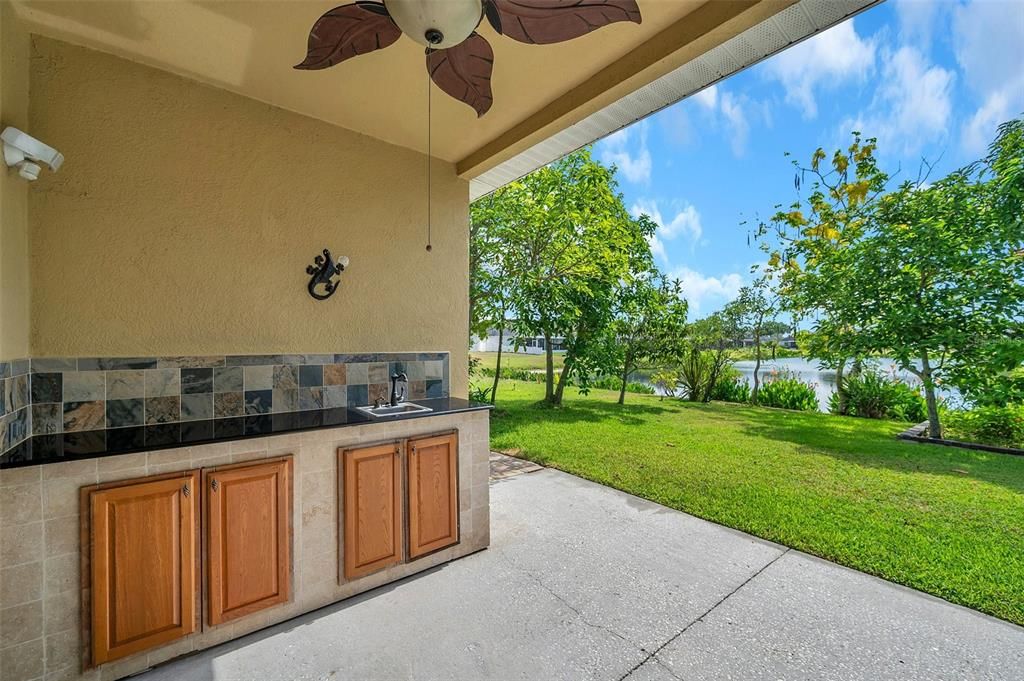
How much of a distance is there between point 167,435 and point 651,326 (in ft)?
24.5

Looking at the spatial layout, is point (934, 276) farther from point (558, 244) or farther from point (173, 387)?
point (173, 387)

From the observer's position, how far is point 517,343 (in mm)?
7090

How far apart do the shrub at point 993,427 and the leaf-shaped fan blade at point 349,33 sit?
24.3 ft

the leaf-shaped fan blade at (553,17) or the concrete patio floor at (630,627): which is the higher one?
the leaf-shaped fan blade at (553,17)

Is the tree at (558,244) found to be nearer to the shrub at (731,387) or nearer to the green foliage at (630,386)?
the green foliage at (630,386)

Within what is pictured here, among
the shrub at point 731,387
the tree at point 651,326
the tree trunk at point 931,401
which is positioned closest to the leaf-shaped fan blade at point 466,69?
the tree at point 651,326

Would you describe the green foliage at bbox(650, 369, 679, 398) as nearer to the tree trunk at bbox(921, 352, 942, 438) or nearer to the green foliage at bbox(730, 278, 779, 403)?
the green foliage at bbox(730, 278, 779, 403)

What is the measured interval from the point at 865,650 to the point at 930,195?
20.2 ft

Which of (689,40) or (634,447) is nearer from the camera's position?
(689,40)

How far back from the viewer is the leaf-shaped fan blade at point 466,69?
1.70 m

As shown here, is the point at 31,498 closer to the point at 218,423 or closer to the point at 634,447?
the point at 218,423

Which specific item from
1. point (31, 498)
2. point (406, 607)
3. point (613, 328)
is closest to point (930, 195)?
point (613, 328)

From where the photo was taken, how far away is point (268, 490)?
1.78m

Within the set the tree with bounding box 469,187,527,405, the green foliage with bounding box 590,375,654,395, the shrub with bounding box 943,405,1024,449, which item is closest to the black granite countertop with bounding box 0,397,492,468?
the tree with bounding box 469,187,527,405
